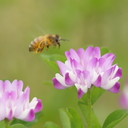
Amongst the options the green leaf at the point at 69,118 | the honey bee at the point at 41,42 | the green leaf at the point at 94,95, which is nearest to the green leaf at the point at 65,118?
the green leaf at the point at 69,118

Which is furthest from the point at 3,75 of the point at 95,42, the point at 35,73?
the point at 95,42

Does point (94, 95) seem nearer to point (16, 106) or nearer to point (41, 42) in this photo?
point (16, 106)

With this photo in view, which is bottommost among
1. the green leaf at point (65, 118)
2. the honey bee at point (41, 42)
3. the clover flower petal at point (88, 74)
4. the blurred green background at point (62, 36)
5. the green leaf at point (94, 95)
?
the green leaf at point (65, 118)

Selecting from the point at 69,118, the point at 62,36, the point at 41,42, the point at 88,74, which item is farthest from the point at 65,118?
the point at 62,36

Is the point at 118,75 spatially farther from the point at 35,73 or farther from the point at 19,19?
the point at 19,19

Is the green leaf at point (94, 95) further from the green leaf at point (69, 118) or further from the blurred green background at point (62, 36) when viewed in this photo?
the blurred green background at point (62, 36)

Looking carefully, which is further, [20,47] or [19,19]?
[19,19]

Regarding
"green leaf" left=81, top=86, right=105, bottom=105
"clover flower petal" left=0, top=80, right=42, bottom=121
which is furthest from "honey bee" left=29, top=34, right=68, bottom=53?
"clover flower petal" left=0, top=80, right=42, bottom=121

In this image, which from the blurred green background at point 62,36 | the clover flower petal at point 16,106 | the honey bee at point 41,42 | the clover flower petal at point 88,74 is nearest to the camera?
the clover flower petal at point 16,106
